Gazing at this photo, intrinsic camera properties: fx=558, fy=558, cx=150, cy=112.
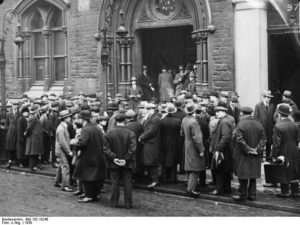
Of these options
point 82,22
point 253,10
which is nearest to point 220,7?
point 253,10

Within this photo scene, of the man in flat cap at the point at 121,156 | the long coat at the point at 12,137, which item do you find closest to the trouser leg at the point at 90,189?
the man in flat cap at the point at 121,156

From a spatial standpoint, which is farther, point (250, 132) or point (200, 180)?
point (200, 180)

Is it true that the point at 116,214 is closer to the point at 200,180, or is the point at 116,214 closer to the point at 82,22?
the point at 200,180

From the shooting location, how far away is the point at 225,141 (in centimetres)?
1045

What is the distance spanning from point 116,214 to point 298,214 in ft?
9.98

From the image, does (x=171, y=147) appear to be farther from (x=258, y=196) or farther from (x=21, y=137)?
(x=21, y=137)

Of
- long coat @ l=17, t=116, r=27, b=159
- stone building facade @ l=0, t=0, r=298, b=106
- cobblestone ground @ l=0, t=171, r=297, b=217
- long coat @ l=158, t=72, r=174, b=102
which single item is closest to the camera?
cobblestone ground @ l=0, t=171, r=297, b=217

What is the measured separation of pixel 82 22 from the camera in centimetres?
2030

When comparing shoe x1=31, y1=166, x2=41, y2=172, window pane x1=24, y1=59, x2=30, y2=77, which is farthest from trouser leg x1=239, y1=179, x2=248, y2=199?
window pane x1=24, y1=59, x2=30, y2=77

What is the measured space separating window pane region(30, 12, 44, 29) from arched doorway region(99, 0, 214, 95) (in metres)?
4.26

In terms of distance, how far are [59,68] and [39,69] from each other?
1.23 metres

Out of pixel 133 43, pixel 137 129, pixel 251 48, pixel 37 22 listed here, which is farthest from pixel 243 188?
pixel 37 22

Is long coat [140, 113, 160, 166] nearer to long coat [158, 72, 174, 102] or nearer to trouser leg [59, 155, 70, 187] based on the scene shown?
trouser leg [59, 155, 70, 187]

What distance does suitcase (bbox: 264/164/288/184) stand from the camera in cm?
1023
